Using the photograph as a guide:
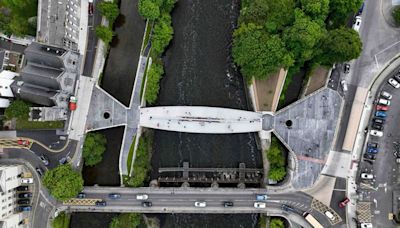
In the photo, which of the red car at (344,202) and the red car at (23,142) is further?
the red car at (23,142)

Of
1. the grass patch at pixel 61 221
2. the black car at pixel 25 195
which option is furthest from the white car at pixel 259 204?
the black car at pixel 25 195

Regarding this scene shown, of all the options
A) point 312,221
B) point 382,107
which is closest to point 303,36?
point 382,107

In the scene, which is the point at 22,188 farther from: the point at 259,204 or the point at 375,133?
the point at 375,133

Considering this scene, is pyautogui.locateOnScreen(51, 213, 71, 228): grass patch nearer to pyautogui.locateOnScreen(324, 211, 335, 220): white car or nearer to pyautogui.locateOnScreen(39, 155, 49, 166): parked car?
pyautogui.locateOnScreen(39, 155, 49, 166): parked car

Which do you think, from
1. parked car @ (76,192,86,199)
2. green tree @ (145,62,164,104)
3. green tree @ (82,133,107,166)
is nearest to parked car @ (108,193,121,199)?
parked car @ (76,192,86,199)

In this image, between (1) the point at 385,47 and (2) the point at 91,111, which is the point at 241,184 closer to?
(2) the point at 91,111

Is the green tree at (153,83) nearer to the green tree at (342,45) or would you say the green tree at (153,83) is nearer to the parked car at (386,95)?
the green tree at (342,45)
